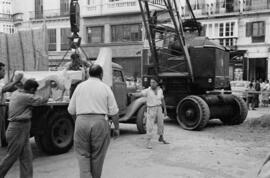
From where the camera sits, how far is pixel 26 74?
823cm

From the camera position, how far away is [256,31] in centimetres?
3023

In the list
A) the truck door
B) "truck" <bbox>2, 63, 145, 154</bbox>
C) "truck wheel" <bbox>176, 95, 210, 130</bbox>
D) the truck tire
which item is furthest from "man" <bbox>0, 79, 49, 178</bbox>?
"truck wheel" <bbox>176, 95, 210, 130</bbox>

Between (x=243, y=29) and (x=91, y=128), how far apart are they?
28.2 m

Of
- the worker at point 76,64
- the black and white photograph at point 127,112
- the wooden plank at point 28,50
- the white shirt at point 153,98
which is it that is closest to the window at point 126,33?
the black and white photograph at point 127,112

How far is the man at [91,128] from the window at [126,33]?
86.9ft

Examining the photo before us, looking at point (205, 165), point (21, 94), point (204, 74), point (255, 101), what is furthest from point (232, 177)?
point (255, 101)

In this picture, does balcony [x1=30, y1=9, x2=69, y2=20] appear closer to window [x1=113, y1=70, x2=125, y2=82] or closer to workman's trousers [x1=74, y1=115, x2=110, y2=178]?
window [x1=113, y1=70, x2=125, y2=82]

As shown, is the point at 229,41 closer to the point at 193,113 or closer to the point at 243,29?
the point at 243,29

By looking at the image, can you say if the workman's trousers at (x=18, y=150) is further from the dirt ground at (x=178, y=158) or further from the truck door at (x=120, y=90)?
the truck door at (x=120, y=90)

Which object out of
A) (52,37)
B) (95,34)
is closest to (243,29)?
(95,34)

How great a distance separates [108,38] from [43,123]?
25251mm

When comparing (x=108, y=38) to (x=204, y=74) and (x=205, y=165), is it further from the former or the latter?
(x=205, y=165)

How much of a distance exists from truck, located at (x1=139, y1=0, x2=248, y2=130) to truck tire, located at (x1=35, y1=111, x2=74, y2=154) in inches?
185

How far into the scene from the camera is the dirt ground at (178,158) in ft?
22.1
